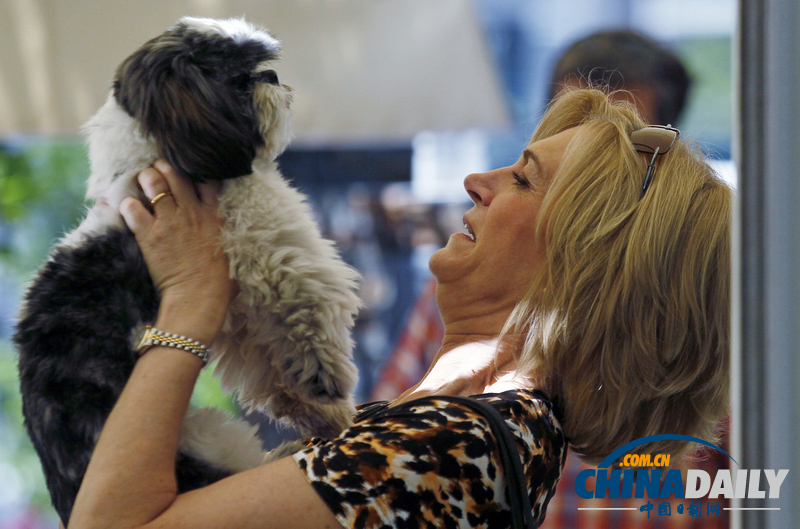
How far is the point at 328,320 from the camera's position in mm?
1073

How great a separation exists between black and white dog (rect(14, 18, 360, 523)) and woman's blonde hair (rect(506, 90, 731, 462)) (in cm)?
37

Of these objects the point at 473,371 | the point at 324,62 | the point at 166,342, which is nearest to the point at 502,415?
the point at 473,371

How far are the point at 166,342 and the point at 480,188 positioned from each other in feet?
2.29

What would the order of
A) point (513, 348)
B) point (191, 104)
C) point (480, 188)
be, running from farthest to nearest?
point (480, 188)
point (513, 348)
point (191, 104)

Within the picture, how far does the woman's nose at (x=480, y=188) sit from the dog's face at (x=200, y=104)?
42 centimetres

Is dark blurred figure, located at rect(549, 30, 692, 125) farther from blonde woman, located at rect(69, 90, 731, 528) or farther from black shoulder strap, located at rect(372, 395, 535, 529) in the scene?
black shoulder strap, located at rect(372, 395, 535, 529)

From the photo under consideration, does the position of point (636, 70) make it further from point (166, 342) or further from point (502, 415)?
point (166, 342)

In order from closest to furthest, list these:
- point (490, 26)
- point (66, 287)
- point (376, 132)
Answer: point (66, 287), point (376, 132), point (490, 26)

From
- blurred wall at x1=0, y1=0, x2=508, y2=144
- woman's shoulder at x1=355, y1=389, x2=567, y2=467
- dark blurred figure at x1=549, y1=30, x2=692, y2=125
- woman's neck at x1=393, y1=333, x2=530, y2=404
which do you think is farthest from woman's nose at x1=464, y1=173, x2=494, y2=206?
blurred wall at x1=0, y1=0, x2=508, y2=144

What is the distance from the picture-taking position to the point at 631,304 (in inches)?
44.8

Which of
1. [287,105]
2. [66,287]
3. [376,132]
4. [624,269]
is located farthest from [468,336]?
[376,132]

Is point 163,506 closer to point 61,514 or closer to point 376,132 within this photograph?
point 61,514

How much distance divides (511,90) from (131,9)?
1.69 m

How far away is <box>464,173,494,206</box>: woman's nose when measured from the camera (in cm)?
134
